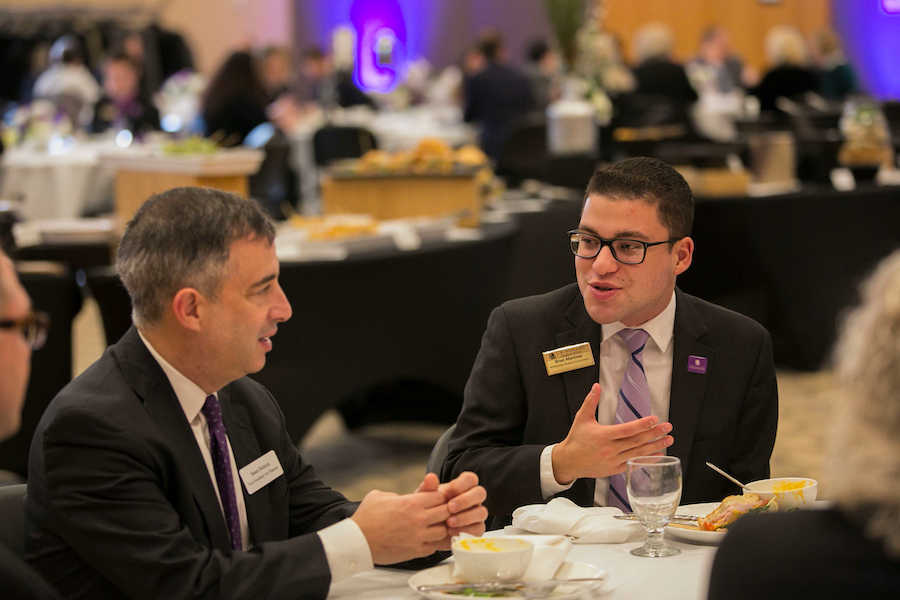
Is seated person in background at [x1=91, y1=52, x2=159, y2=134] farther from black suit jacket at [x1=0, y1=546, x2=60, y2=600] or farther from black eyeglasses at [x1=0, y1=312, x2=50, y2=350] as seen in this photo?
black suit jacket at [x1=0, y1=546, x2=60, y2=600]

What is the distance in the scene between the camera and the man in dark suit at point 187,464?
1.41 m

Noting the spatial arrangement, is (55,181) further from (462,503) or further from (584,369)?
(462,503)

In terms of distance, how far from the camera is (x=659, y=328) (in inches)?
79.2

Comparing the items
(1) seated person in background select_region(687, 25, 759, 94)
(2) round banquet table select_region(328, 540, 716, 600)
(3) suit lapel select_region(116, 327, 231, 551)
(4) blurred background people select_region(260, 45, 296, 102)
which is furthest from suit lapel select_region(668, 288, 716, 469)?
(1) seated person in background select_region(687, 25, 759, 94)

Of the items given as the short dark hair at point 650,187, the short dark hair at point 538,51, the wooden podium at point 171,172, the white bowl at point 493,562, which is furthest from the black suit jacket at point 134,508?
the short dark hair at point 538,51

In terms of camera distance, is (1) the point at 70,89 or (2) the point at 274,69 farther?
(2) the point at 274,69

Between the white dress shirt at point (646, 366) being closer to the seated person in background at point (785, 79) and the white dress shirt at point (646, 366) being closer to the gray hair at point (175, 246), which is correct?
the gray hair at point (175, 246)

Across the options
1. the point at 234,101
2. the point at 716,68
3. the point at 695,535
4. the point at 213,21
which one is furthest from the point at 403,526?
the point at 213,21

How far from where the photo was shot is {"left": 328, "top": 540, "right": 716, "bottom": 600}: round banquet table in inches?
55.1

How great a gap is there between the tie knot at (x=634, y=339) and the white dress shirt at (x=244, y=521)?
2.38 ft

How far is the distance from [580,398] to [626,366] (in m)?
0.11

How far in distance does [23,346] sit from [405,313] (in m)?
3.01

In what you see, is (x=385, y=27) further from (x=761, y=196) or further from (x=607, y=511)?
(x=607, y=511)

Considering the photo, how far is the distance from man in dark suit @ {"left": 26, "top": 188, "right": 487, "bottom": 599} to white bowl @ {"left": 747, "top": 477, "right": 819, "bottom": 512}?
1.49ft
